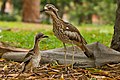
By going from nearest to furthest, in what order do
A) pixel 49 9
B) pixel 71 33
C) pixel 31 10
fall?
pixel 49 9
pixel 71 33
pixel 31 10

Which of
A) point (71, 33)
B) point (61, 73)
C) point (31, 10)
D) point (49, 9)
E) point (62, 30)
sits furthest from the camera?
point (31, 10)

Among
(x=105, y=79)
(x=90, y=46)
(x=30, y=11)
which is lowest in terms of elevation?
(x=105, y=79)

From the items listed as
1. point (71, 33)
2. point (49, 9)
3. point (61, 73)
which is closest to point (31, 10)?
point (61, 73)

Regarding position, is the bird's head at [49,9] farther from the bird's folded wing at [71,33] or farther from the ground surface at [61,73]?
the ground surface at [61,73]

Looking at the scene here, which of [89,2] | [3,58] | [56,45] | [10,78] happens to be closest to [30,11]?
[89,2]

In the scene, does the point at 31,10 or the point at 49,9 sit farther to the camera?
the point at 31,10

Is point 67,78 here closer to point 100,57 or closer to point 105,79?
point 105,79

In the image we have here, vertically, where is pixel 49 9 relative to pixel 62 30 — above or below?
above

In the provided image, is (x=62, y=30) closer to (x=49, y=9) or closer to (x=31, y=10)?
(x=49, y=9)

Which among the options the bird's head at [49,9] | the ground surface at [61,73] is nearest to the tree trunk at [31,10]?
the ground surface at [61,73]

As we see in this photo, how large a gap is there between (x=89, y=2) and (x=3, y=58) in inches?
970

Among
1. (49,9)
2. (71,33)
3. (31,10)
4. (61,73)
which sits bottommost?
(61,73)

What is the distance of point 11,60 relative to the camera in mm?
7449

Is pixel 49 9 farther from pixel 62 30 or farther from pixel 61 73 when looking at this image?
pixel 61 73
